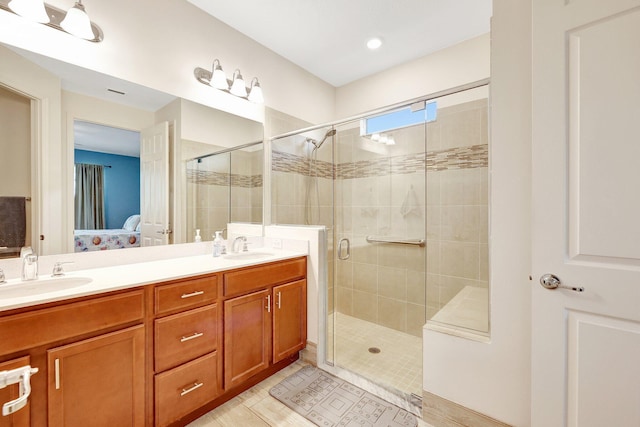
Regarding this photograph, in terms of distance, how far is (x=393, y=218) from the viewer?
2.57 m

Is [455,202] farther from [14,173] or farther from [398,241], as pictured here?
[14,173]

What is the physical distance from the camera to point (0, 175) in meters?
1.35

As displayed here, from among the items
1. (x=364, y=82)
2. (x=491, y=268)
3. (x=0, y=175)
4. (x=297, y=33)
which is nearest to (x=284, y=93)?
(x=297, y=33)

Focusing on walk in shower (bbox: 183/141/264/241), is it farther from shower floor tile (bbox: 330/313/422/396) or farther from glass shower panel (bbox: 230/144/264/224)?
shower floor tile (bbox: 330/313/422/396)

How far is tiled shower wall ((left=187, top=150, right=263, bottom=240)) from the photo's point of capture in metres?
2.13

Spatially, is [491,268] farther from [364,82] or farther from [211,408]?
[364,82]

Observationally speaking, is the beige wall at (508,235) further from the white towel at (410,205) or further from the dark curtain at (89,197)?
the dark curtain at (89,197)

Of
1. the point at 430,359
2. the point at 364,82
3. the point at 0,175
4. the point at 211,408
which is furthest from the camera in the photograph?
the point at 364,82

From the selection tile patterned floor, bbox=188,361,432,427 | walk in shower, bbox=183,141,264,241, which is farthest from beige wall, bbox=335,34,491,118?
tile patterned floor, bbox=188,361,432,427

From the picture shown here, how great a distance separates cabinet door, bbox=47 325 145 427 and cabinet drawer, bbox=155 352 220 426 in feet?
0.29

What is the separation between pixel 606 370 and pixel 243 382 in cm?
184

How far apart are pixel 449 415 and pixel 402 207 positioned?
1.53 metres

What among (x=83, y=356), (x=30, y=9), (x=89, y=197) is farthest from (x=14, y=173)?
(x=83, y=356)

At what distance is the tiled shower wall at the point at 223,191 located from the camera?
84.0 inches
